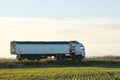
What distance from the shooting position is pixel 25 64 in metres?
76.2

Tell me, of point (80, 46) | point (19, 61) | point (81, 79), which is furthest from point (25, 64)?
point (81, 79)

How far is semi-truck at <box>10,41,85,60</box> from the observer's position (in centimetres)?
8312

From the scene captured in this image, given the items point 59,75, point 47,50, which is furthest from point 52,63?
point 59,75

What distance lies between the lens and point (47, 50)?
3295 inches

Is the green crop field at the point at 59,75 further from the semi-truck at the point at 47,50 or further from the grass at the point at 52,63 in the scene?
the semi-truck at the point at 47,50

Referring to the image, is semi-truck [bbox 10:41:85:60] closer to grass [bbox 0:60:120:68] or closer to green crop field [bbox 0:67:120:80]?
grass [bbox 0:60:120:68]

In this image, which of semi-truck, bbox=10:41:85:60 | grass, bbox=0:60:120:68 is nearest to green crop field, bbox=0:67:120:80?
grass, bbox=0:60:120:68

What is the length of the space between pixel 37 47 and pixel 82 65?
407 inches

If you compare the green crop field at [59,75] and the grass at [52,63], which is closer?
the green crop field at [59,75]

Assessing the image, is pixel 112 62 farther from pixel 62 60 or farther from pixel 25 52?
pixel 25 52

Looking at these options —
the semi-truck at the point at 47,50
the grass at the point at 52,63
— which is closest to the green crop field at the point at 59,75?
the grass at the point at 52,63

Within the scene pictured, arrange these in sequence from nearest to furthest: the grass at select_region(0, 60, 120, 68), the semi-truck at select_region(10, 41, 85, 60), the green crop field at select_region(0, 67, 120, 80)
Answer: the green crop field at select_region(0, 67, 120, 80) < the grass at select_region(0, 60, 120, 68) < the semi-truck at select_region(10, 41, 85, 60)

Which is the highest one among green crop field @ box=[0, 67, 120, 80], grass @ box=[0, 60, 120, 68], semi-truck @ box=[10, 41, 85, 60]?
semi-truck @ box=[10, 41, 85, 60]

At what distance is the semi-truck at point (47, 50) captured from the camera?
83125 mm
